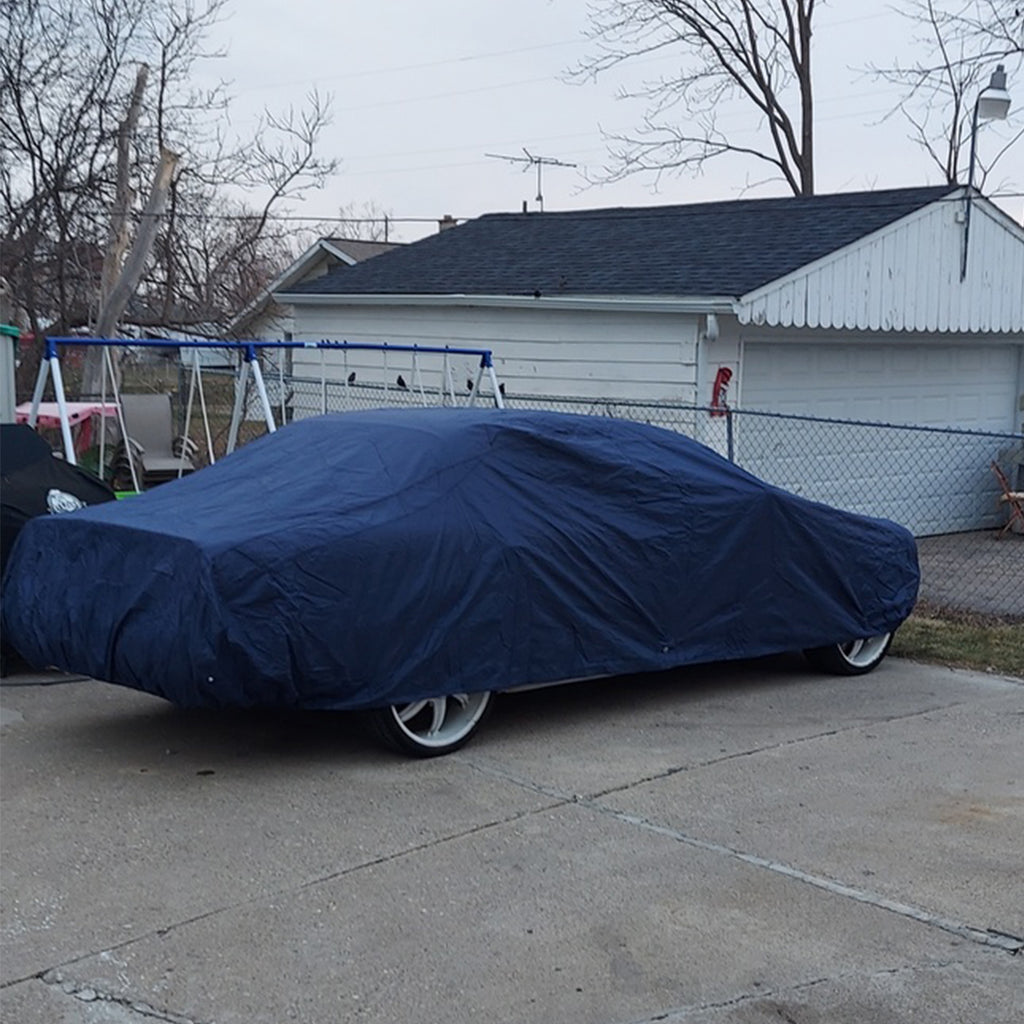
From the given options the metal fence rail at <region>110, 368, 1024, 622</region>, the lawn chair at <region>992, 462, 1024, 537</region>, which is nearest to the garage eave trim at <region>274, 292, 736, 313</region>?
the metal fence rail at <region>110, 368, 1024, 622</region>

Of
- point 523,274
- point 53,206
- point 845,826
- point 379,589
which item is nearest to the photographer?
point 845,826

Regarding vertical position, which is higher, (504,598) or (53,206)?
(53,206)

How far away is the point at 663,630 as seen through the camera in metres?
7.26

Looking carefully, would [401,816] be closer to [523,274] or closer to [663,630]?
[663,630]

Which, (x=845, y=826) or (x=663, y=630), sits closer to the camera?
(x=845, y=826)

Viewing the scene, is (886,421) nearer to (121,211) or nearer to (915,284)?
(915,284)

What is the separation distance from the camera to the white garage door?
13.8m

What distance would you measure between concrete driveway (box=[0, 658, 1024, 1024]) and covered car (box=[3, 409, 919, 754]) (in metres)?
0.41

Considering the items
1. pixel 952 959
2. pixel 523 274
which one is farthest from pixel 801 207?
pixel 952 959

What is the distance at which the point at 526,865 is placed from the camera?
5.23 meters

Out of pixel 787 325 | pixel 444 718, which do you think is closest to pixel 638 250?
pixel 787 325

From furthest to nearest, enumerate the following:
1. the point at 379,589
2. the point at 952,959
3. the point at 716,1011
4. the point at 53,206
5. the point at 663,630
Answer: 1. the point at 53,206
2. the point at 663,630
3. the point at 379,589
4. the point at 952,959
5. the point at 716,1011

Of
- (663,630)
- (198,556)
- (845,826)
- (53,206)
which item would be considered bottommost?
(845,826)

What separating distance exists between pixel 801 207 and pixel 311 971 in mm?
12784
